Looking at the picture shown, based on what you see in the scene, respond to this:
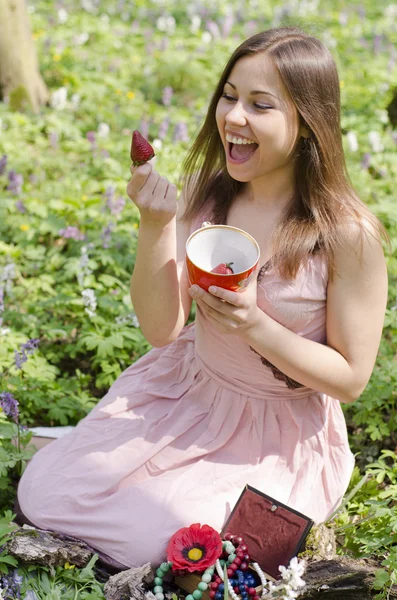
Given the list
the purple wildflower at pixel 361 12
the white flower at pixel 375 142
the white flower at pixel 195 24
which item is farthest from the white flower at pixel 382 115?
the purple wildflower at pixel 361 12

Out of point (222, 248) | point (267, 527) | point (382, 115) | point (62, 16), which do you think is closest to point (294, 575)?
point (267, 527)

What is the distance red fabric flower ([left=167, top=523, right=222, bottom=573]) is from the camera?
2104mm

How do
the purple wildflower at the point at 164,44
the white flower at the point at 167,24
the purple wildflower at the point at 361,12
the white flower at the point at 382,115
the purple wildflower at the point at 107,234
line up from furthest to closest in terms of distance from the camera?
the purple wildflower at the point at 361,12
the white flower at the point at 167,24
the purple wildflower at the point at 164,44
the white flower at the point at 382,115
the purple wildflower at the point at 107,234

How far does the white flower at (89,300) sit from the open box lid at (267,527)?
4.06ft

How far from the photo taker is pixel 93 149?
4902mm

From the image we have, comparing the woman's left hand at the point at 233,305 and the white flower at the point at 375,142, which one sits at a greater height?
the woman's left hand at the point at 233,305

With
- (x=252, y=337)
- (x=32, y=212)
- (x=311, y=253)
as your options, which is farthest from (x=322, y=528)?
(x=32, y=212)

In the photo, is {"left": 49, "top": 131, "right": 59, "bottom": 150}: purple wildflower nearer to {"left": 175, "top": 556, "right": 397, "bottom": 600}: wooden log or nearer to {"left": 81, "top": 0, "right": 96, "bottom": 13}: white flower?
{"left": 81, "top": 0, "right": 96, "bottom": 13}: white flower

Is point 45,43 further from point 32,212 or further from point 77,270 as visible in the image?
point 77,270

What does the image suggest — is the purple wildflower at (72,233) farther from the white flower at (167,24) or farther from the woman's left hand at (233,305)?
the white flower at (167,24)

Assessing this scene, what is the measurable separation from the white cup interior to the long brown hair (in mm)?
155

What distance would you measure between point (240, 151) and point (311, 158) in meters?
0.21

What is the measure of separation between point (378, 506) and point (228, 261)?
3.06ft

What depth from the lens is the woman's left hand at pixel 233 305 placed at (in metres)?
1.91
